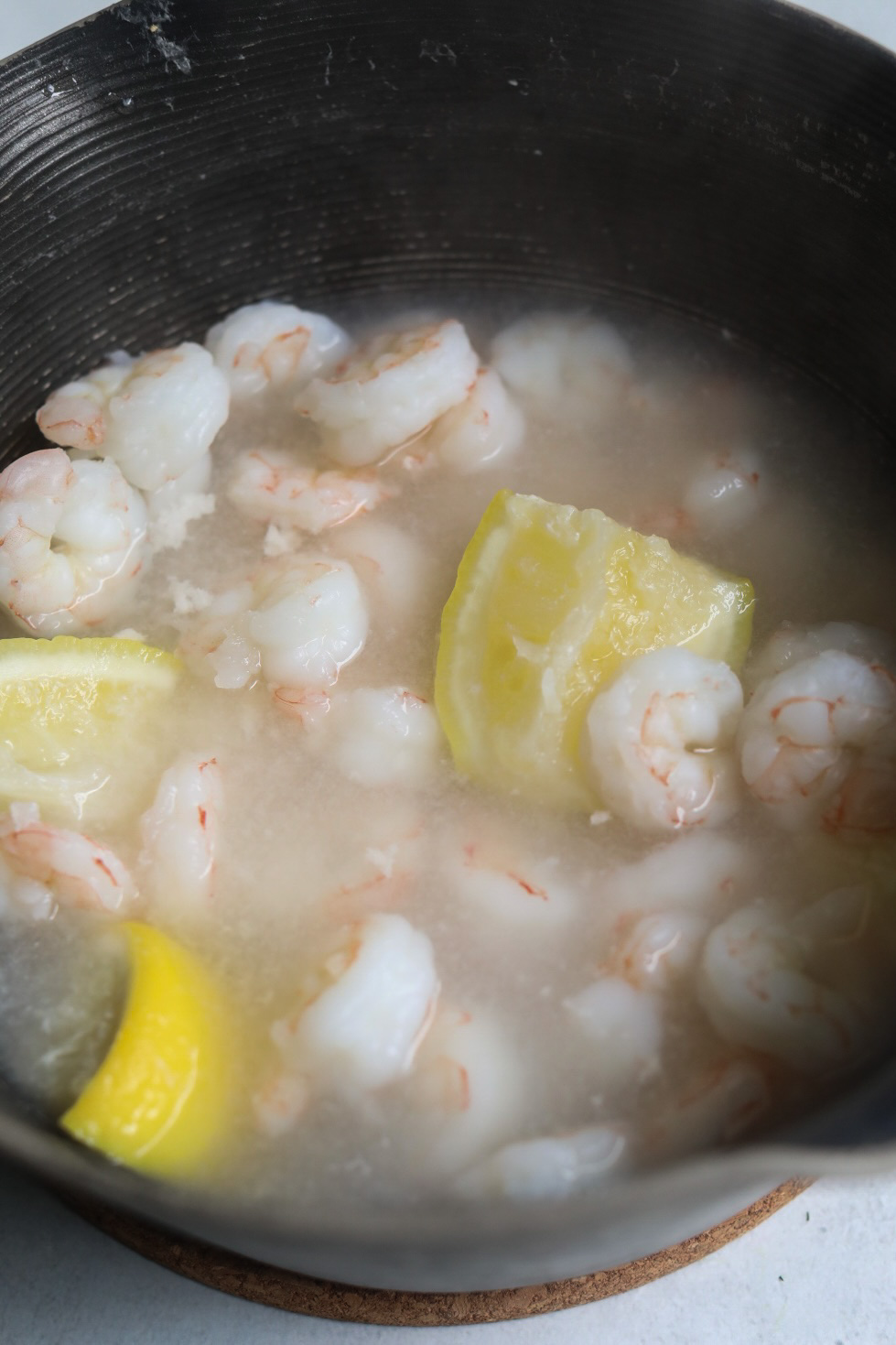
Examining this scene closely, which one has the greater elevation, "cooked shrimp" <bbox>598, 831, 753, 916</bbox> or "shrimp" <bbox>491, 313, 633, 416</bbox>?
"shrimp" <bbox>491, 313, 633, 416</bbox>

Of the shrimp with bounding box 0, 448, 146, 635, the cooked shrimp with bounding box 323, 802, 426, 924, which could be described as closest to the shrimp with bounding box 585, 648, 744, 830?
the cooked shrimp with bounding box 323, 802, 426, 924

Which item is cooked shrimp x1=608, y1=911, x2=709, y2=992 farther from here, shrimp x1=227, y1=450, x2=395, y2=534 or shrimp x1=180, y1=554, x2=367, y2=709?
shrimp x1=227, y1=450, x2=395, y2=534

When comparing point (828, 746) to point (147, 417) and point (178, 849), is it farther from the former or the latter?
point (147, 417)

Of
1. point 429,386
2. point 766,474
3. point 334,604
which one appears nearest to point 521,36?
point 429,386

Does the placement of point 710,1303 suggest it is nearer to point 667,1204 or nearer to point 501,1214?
point 501,1214

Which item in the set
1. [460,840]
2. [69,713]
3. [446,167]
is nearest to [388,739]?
[460,840]

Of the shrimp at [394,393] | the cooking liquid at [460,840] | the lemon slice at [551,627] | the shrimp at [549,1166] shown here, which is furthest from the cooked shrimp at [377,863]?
the shrimp at [394,393]
